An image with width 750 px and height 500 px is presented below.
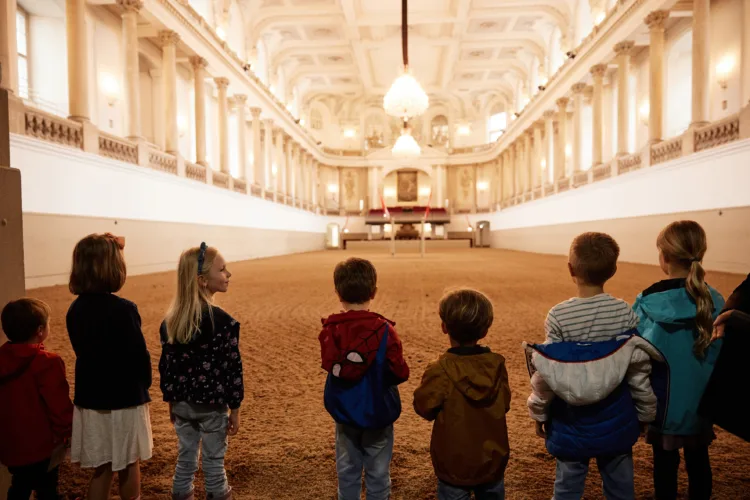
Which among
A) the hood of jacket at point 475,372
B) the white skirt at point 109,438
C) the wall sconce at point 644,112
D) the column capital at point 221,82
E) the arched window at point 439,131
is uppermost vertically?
the arched window at point 439,131

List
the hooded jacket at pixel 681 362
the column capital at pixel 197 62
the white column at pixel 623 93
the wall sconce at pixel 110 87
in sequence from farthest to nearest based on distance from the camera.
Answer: the column capital at pixel 197 62
the white column at pixel 623 93
the wall sconce at pixel 110 87
the hooded jacket at pixel 681 362

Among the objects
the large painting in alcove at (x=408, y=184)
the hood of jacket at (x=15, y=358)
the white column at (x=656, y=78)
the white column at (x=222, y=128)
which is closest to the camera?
the hood of jacket at (x=15, y=358)

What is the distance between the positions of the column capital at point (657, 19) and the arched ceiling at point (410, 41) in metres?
8.59

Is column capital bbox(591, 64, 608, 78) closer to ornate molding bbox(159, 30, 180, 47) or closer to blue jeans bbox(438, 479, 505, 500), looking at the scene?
ornate molding bbox(159, 30, 180, 47)

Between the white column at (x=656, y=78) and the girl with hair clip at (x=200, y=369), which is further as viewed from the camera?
the white column at (x=656, y=78)

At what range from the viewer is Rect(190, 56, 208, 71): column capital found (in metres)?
18.6

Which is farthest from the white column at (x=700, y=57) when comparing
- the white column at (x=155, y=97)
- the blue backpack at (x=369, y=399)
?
the white column at (x=155, y=97)

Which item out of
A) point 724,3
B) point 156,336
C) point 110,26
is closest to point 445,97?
point 724,3

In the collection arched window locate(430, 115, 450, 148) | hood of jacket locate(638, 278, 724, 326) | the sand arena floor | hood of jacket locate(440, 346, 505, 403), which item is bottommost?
the sand arena floor

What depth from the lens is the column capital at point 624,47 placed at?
57.7ft

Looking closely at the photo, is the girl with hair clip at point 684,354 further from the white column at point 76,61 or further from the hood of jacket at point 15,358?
the white column at point 76,61

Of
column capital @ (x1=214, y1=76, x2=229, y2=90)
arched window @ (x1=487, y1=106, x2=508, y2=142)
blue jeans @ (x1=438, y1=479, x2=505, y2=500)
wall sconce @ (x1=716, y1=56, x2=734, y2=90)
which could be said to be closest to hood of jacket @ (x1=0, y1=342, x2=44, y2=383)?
blue jeans @ (x1=438, y1=479, x2=505, y2=500)

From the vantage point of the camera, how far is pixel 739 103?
13914mm

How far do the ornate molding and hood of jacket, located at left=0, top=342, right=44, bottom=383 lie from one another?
17.1 metres
